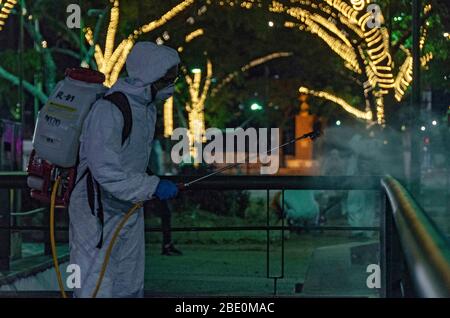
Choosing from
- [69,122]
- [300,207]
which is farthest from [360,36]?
[69,122]

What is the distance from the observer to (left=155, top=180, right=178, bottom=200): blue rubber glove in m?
5.56

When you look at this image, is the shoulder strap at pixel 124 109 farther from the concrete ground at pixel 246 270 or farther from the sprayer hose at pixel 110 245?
the concrete ground at pixel 246 270

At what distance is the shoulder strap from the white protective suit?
0.02 metres

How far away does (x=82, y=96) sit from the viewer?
545 cm

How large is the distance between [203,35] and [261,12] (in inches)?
407

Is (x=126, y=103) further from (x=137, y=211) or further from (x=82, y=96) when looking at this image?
(x=137, y=211)

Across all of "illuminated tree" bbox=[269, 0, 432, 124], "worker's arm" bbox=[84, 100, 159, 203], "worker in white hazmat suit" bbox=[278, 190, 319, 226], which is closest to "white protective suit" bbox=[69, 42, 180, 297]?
"worker's arm" bbox=[84, 100, 159, 203]

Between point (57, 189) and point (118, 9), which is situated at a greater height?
point (118, 9)

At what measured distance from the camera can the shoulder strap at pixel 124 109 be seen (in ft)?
17.7

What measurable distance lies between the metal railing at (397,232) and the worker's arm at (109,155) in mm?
1256

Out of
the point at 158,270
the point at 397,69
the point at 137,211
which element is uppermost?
the point at 397,69

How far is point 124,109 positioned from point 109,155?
0.77 feet

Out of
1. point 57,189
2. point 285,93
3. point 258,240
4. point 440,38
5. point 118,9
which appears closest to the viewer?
point 57,189
